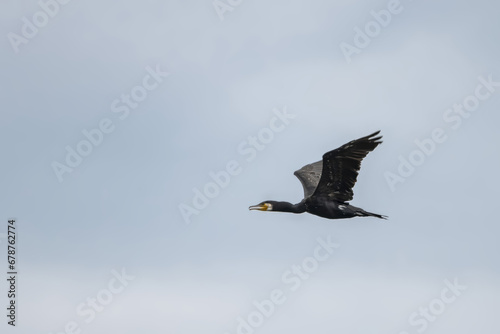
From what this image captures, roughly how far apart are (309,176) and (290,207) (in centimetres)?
474

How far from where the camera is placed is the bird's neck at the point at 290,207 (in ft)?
135

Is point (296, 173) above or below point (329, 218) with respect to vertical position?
above

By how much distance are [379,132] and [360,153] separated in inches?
61.2

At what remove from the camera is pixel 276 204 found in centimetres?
4122

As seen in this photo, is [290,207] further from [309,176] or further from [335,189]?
[309,176]

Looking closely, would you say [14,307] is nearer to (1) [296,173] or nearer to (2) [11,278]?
(2) [11,278]

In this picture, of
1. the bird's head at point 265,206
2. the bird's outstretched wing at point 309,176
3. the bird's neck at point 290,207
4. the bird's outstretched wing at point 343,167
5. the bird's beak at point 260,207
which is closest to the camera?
the bird's outstretched wing at point 343,167

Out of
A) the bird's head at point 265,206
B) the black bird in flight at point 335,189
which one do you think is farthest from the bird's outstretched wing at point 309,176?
the bird's head at point 265,206

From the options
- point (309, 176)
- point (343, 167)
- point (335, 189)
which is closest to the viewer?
point (343, 167)

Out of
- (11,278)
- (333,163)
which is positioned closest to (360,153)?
(333,163)

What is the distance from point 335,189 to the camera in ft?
133

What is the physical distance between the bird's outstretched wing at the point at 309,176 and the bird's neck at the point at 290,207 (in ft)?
9.71

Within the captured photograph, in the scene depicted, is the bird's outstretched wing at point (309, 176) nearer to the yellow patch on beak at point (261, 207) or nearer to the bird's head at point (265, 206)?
the bird's head at point (265, 206)

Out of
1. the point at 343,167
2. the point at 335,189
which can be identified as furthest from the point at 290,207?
the point at 343,167
